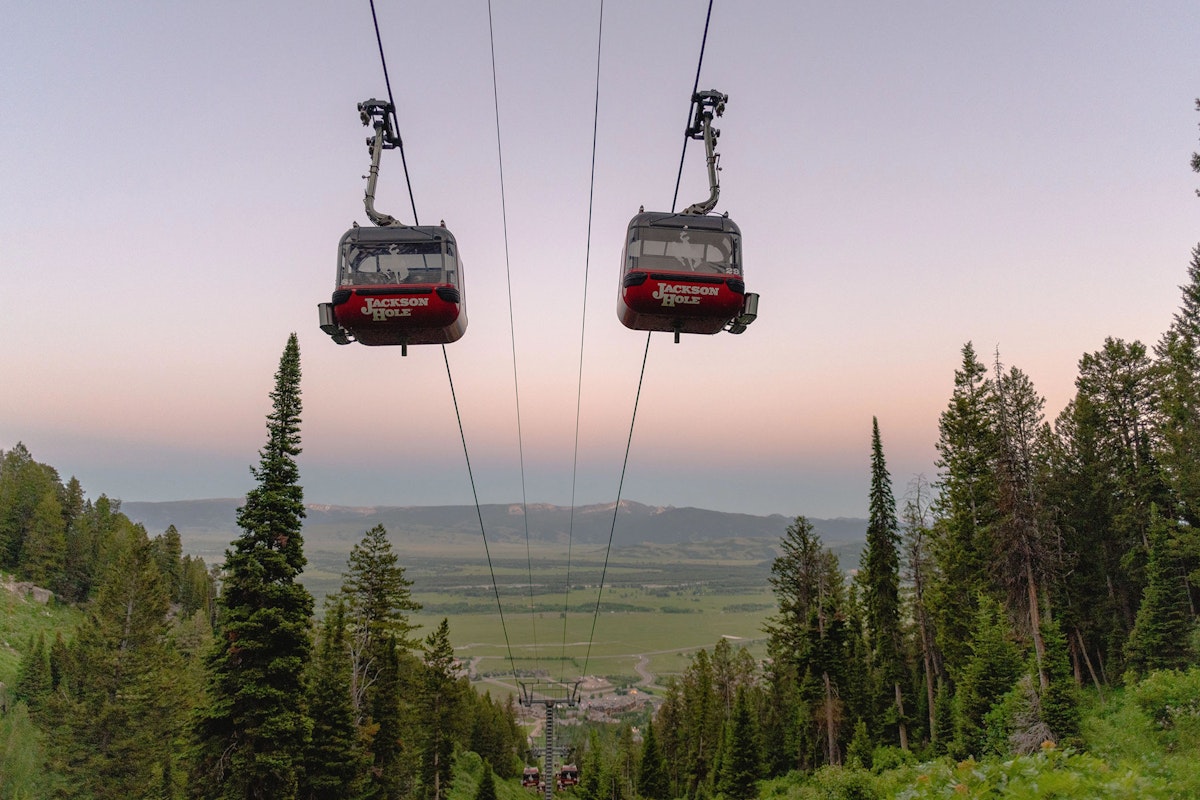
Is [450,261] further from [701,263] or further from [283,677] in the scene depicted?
[283,677]

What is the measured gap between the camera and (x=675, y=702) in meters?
74.0

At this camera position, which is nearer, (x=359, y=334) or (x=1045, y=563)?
(x=359, y=334)

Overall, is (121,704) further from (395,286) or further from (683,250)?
(683,250)

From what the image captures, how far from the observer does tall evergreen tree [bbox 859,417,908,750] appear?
43.5m

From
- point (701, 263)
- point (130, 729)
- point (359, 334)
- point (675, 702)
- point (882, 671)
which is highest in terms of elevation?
point (701, 263)

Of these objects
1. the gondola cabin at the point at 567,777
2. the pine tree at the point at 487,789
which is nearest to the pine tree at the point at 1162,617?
the pine tree at the point at 487,789

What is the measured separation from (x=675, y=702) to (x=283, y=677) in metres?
59.4

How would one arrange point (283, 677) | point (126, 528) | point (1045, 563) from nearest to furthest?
point (283, 677)
point (1045, 563)
point (126, 528)

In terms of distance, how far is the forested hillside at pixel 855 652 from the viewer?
77.5 ft

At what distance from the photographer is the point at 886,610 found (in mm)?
44969

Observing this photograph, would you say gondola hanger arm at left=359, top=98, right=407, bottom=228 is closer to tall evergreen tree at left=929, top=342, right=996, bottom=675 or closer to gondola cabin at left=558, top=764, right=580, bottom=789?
tall evergreen tree at left=929, top=342, right=996, bottom=675

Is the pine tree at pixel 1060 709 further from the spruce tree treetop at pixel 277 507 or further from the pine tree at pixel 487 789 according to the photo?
the pine tree at pixel 487 789

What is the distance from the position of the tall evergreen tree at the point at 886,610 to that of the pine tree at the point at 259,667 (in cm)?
3665

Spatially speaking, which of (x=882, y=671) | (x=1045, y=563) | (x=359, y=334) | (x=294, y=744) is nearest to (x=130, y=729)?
(x=294, y=744)
